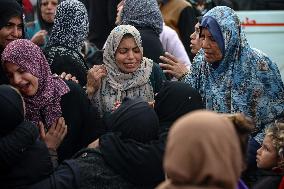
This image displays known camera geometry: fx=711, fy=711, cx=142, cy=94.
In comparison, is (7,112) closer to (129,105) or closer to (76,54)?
(129,105)

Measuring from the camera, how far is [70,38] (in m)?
5.13

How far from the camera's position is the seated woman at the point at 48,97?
4199mm

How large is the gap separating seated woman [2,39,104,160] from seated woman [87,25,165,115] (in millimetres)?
252

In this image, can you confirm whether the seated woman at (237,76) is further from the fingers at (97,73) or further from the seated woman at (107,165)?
the seated woman at (107,165)

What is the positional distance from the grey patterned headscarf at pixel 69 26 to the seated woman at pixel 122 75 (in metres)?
0.44

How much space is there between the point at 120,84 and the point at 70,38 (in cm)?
64

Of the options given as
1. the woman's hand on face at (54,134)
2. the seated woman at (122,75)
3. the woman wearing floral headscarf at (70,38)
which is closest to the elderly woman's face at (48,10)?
the woman wearing floral headscarf at (70,38)

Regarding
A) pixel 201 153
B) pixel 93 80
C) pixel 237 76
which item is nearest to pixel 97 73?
pixel 93 80

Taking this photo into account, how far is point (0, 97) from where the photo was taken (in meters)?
3.51

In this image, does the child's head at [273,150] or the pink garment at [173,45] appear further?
the pink garment at [173,45]

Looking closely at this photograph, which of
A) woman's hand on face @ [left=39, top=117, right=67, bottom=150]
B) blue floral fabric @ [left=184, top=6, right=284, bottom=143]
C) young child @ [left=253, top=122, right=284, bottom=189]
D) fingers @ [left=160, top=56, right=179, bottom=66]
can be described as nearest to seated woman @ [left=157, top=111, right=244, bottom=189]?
young child @ [left=253, top=122, right=284, bottom=189]

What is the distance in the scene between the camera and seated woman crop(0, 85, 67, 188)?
344cm

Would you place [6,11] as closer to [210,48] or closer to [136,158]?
[210,48]

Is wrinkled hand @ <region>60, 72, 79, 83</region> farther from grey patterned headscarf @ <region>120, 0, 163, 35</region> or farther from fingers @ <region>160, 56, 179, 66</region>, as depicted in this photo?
grey patterned headscarf @ <region>120, 0, 163, 35</region>
